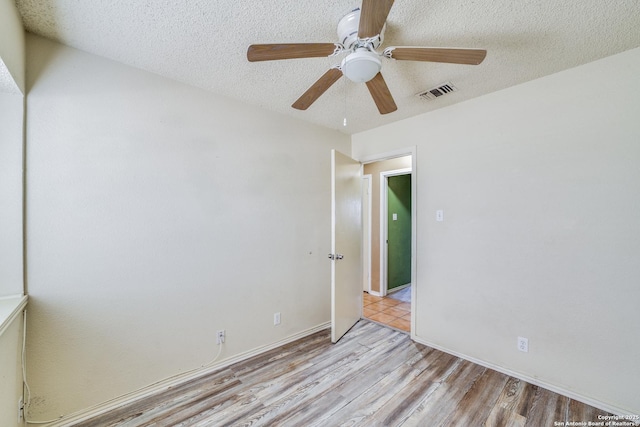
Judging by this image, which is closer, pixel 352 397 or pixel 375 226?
pixel 352 397

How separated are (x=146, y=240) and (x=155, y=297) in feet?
1.44

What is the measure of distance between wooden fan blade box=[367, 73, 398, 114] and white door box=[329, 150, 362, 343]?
788 millimetres

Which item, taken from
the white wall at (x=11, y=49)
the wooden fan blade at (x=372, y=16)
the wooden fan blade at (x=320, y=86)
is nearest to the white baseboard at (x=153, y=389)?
the white wall at (x=11, y=49)

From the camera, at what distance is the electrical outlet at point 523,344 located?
210 centimetres

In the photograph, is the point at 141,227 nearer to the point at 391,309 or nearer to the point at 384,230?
the point at 391,309

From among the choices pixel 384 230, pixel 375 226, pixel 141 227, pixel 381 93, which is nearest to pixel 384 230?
pixel 384 230

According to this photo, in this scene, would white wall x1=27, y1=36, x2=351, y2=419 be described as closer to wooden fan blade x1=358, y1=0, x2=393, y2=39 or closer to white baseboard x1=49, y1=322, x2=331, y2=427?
white baseboard x1=49, y1=322, x2=331, y2=427

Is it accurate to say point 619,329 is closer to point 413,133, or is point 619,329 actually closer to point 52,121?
point 413,133

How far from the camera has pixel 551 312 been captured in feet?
6.56

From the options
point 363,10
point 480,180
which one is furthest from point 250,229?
point 480,180

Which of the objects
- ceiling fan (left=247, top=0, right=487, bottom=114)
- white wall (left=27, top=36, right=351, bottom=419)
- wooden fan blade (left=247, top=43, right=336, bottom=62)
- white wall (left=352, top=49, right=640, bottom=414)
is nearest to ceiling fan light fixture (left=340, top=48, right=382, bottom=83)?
ceiling fan (left=247, top=0, right=487, bottom=114)

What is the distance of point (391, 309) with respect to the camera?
12.2 ft

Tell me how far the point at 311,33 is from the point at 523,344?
281cm

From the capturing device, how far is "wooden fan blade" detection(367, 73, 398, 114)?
1.61 meters
